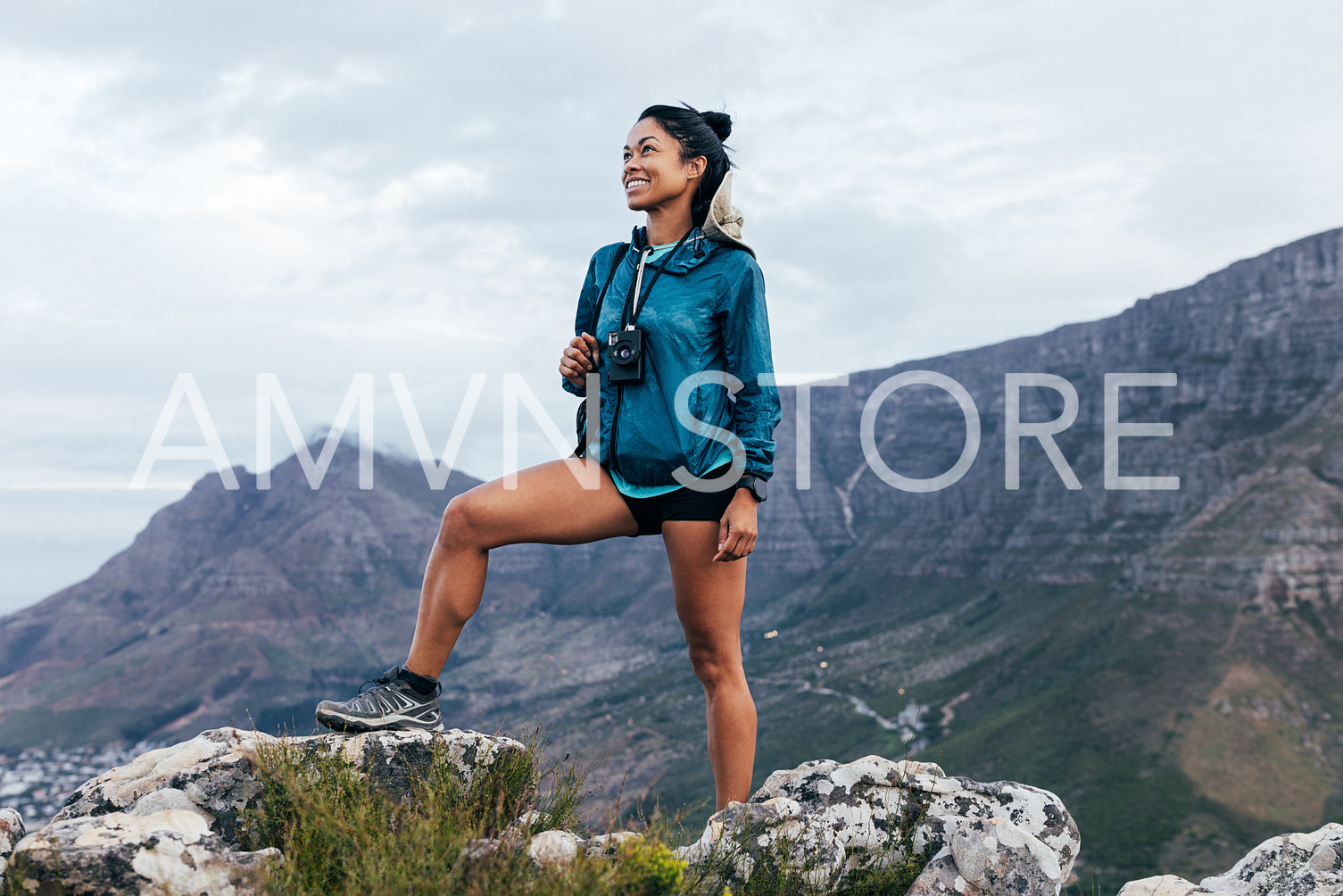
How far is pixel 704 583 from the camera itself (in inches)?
158

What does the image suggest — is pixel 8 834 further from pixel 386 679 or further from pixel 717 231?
pixel 717 231

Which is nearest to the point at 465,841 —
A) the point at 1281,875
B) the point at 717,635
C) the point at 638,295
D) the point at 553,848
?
the point at 553,848

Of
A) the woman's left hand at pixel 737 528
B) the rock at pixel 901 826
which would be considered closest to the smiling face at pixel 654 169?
the woman's left hand at pixel 737 528

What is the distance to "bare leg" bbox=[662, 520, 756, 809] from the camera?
157 inches

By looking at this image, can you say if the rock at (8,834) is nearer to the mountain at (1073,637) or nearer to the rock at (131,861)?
the rock at (131,861)

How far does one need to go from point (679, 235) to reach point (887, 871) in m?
2.87

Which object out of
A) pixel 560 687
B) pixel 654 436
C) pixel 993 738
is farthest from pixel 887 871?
pixel 560 687

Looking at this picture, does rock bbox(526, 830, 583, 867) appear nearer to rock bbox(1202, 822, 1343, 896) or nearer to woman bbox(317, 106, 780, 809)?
woman bbox(317, 106, 780, 809)

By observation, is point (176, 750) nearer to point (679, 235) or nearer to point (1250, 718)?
point (679, 235)

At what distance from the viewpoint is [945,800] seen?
4234 mm

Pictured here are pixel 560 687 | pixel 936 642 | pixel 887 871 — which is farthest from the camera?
pixel 560 687

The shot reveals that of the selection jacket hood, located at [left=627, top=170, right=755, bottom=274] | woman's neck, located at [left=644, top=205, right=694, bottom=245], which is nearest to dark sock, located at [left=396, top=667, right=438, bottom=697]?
jacket hood, located at [left=627, top=170, right=755, bottom=274]

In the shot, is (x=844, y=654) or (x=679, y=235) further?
(x=844, y=654)

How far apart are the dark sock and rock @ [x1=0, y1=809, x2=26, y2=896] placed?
143 centimetres
